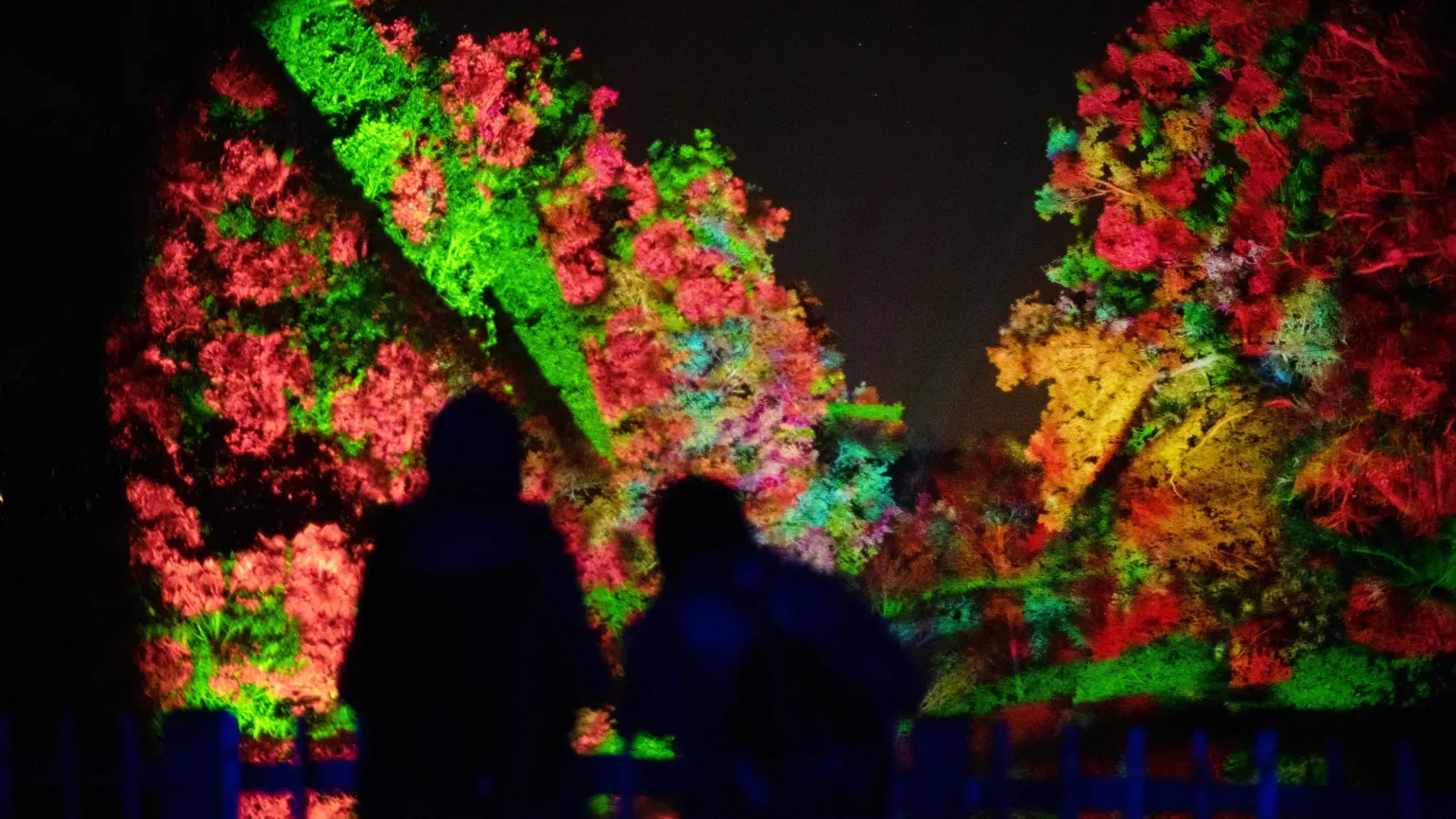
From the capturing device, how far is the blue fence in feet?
7.43

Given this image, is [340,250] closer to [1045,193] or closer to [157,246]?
[157,246]

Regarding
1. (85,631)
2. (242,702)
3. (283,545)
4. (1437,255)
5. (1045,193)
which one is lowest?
(242,702)

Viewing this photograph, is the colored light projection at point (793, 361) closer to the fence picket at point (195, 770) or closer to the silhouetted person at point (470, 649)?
the silhouetted person at point (470, 649)

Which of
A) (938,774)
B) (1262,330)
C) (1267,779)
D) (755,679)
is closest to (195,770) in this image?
(755,679)

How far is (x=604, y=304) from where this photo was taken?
7840 mm

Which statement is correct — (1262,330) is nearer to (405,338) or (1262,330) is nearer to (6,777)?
(405,338)

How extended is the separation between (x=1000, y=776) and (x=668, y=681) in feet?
2.73

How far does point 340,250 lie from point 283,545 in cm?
Answer: 214

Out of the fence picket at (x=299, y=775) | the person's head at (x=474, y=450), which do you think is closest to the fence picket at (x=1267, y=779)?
the person's head at (x=474, y=450)

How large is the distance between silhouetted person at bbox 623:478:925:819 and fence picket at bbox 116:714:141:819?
120cm

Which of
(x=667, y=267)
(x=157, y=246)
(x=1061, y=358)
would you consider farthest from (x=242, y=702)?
(x=1061, y=358)

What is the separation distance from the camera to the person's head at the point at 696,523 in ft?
9.00

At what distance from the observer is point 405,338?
7.14 meters

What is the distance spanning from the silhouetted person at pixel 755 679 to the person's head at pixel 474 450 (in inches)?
26.2
